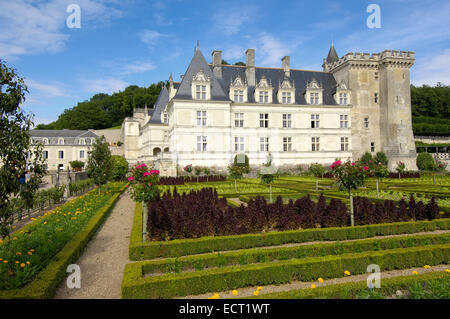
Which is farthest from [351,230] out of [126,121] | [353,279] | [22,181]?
[126,121]

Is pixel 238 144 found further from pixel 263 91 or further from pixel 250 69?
pixel 250 69

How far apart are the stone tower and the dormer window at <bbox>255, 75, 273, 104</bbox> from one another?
944 centimetres

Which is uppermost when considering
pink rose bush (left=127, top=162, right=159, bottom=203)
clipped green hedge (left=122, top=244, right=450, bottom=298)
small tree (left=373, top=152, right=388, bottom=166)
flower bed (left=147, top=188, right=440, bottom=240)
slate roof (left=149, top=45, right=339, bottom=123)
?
slate roof (left=149, top=45, right=339, bottom=123)

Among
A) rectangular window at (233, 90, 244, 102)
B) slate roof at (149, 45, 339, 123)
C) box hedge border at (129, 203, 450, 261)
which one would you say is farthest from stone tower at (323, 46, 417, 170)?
box hedge border at (129, 203, 450, 261)

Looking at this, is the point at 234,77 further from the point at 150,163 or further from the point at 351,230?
the point at 351,230

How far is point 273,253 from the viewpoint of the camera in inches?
269

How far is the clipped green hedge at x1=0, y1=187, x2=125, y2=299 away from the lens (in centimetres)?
490

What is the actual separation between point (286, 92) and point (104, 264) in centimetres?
3096

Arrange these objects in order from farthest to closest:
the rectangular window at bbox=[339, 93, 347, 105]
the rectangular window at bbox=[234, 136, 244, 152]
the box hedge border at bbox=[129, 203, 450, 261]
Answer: the rectangular window at bbox=[339, 93, 347, 105] < the rectangular window at bbox=[234, 136, 244, 152] < the box hedge border at bbox=[129, 203, 450, 261]

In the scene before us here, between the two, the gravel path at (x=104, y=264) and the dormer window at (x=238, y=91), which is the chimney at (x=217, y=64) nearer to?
the dormer window at (x=238, y=91)

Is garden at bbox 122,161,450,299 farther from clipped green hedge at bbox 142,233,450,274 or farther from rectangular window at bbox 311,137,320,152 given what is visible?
rectangular window at bbox 311,137,320,152

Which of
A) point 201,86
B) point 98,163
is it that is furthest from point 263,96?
point 98,163
